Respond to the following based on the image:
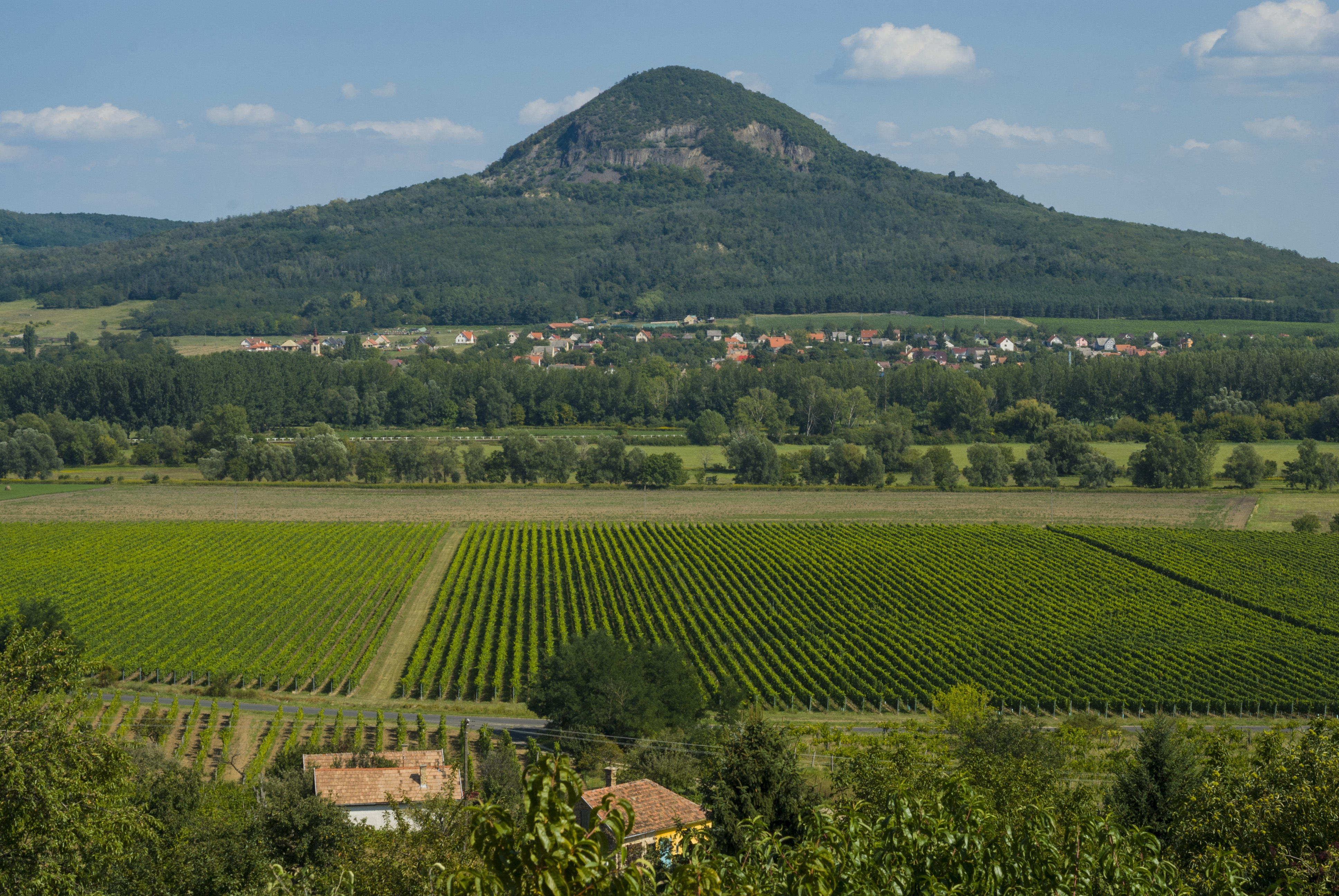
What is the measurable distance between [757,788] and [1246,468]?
73.0 meters

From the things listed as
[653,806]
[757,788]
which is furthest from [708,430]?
[757,788]

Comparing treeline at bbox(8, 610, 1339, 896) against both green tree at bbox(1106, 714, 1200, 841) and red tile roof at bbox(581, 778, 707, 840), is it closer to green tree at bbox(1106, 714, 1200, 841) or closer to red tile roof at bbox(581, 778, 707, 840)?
green tree at bbox(1106, 714, 1200, 841)

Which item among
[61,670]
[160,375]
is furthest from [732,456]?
[61,670]

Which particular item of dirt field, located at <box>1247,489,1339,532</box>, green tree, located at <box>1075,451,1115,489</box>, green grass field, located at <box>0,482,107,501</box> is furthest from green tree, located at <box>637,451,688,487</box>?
green grass field, located at <box>0,482,107,501</box>

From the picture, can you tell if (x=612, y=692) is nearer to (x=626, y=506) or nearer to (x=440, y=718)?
(x=440, y=718)

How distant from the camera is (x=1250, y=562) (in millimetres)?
57719

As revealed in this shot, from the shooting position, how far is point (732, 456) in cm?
8525

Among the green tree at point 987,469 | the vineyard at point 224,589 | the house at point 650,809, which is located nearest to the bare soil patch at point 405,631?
the vineyard at point 224,589

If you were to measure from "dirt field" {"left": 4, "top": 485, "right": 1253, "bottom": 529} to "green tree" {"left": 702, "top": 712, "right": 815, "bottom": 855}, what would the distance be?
159ft

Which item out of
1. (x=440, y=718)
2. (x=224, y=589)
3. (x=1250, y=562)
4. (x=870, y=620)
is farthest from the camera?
(x=1250, y=562)

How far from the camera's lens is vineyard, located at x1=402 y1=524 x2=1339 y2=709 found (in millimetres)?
39719

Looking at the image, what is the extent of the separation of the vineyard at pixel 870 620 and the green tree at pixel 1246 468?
1913 cm

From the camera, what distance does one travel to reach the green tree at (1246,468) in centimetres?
8056

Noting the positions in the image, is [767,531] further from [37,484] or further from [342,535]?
[37,484]
